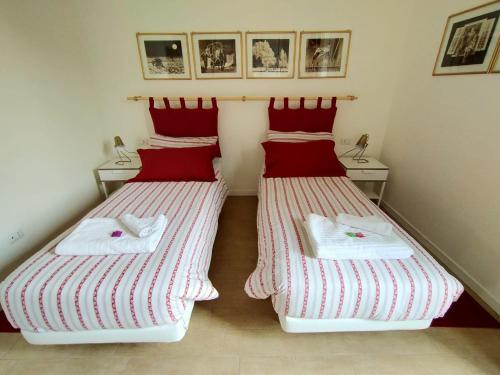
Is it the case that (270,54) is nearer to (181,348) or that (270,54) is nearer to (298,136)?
(298,136)

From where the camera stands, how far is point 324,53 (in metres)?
2.39

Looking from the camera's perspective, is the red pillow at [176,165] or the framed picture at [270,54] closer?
the red pillow at [176,165]

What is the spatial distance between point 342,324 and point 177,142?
2.17 meters

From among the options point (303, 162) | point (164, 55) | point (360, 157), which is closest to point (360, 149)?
point (360, 157)

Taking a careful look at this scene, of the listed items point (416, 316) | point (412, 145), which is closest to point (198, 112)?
point (412, 145)

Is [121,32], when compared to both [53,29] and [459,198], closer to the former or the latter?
[53,29]

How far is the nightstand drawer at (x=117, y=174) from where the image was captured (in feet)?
8.25

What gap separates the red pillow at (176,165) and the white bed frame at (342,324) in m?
1.41

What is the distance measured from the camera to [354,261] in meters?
1.25

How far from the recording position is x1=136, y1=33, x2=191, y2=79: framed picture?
7.70 feet

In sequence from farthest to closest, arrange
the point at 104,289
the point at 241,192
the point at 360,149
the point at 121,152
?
the point at 241,192 → the point at 121,152 → the point at 360,149 → the point at 104,289

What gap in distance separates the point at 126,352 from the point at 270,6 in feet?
9.75

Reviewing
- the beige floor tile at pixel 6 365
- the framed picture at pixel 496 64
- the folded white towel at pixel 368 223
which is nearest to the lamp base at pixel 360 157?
the framed picture at pixel 496 64

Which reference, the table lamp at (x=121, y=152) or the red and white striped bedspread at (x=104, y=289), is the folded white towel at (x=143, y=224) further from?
the table lamp at (x=121, y=152)
